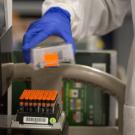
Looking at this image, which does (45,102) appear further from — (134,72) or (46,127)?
(134,72)

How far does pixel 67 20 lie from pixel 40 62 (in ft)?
0.68

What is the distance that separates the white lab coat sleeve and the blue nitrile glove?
88 millimetres

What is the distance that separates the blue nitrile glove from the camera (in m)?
0.74

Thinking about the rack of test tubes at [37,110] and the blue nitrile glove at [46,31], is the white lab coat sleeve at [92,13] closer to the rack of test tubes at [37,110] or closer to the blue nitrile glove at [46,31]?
the blue nitrile glove at [46,31]

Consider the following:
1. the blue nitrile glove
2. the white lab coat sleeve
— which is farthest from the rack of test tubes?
the white lab coat sleeve

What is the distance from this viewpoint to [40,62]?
2.22 feet

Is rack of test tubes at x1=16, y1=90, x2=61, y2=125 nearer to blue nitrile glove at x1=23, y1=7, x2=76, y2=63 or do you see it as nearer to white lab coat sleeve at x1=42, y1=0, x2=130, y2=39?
blue nitrile glove at x1=23, y1=7, x2=76, y2=63

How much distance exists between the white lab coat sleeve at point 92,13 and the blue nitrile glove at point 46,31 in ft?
0.29

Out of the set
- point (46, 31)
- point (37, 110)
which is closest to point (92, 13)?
point (46, 31)

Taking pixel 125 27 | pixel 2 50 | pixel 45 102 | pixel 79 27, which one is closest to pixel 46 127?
pixel 45 102

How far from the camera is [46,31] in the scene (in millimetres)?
774

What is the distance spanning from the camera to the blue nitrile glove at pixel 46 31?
742 mm

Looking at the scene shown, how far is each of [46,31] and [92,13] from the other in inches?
10.8

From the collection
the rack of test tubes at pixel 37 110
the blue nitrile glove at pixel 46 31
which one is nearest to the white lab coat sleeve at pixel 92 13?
the blue nitrile glove at pixel 46 31
